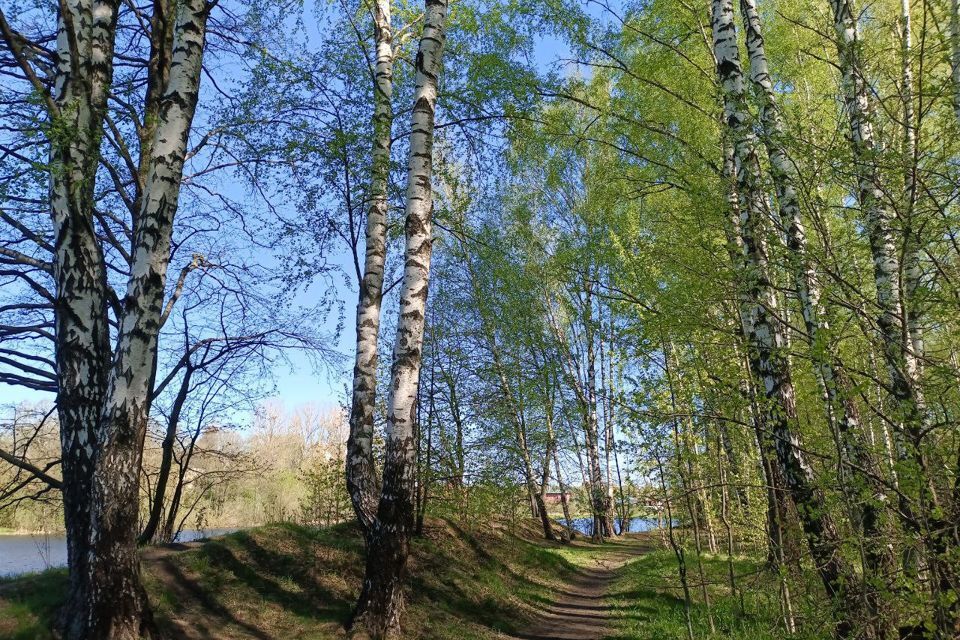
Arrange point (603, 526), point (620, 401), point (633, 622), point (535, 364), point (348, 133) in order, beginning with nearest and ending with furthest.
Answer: point (620, 401) < point (633, 622) < point (348, 133) < point (535, 364) < point (603, 526)

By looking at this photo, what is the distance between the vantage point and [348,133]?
805 centimetres

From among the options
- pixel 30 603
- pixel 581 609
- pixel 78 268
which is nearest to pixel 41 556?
pixel 30 603

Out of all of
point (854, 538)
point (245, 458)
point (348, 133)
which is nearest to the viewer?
point (854, 538)

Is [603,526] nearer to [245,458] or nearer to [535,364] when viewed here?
[535,364]

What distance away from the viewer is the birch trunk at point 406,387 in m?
5.75

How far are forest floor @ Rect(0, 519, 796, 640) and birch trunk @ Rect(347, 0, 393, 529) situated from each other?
123cm

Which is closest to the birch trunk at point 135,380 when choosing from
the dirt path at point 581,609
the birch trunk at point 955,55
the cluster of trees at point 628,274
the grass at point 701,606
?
the cluster of trees at point 628,274

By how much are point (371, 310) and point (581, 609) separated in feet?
18.9

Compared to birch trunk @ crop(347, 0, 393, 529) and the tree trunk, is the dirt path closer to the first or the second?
birch trunk @ crop(347, 0, 393, 529)

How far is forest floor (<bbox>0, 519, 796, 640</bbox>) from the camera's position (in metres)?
5.75

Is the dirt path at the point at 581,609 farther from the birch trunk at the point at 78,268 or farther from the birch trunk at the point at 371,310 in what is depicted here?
the birch trunk at the point at 78,268

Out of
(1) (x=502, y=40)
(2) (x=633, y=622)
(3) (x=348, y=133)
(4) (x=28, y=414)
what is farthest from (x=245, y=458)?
(1) (x=502, y=40)

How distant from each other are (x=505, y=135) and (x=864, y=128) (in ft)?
15.7

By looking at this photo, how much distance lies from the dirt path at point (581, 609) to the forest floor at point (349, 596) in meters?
0.03
